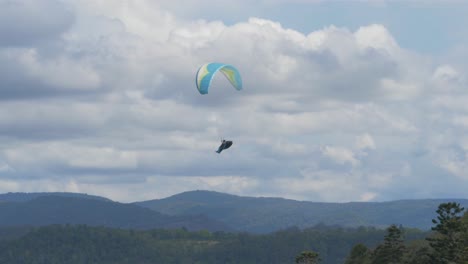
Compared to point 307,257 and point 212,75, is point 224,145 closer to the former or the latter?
point 212,75

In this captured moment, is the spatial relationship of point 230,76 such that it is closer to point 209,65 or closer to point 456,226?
point 209,65

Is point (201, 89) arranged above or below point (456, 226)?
above

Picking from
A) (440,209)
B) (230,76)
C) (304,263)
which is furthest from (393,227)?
(230,76)

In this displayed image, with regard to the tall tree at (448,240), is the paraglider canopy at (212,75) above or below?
above

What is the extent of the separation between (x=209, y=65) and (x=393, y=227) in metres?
62.5

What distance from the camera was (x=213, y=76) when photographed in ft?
379

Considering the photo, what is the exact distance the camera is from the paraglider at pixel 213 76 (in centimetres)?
11486

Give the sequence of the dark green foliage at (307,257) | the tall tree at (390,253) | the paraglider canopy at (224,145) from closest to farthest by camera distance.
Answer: the paraglider canopy at (224,145) < the dark green foliage at (307,257) < the tall tree at (390,253)

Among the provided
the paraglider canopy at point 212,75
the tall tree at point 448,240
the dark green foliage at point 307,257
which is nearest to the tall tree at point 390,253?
the dark green foliage at point 307,257

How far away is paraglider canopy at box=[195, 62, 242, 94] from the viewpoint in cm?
11638

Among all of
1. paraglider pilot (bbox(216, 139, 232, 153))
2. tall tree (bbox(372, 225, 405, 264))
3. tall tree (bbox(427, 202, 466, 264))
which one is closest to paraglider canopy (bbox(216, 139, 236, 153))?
paraglider pilot (bbox(216, 139, 232, 153))

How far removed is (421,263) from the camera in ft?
497

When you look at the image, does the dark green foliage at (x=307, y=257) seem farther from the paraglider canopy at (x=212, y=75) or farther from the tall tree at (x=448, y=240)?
the paraglider canopy at (x=212, y=75)

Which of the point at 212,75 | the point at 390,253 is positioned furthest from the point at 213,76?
the point at 390,253
